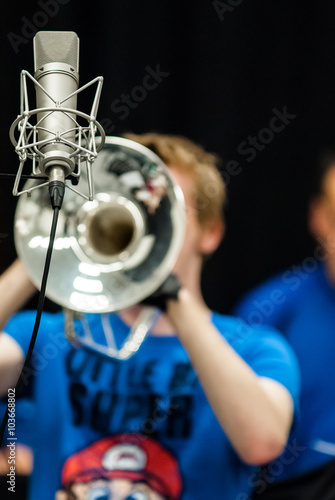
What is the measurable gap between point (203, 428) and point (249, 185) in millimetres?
783

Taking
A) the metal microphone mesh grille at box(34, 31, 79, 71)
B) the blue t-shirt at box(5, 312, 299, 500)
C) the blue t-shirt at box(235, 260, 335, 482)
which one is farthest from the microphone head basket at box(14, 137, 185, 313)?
→ the blue t-shirt at box(235, 260, 335, 482)

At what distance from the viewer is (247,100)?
1.69 meters

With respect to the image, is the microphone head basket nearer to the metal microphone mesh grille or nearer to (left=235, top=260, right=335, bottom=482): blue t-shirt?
the metal microphone mesh grille

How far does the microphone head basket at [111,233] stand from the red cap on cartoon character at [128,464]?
236mm

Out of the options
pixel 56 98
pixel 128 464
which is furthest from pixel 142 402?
pixel 56 98

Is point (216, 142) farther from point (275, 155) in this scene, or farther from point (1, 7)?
point (1, 7)

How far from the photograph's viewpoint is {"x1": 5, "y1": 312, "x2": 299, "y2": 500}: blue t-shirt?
107 centimetres

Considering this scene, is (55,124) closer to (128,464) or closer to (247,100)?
(128,464)

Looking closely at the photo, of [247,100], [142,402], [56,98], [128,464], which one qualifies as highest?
[247,100]

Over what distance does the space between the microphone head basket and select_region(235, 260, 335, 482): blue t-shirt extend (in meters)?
0.49

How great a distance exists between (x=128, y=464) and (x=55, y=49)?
2.30 ft

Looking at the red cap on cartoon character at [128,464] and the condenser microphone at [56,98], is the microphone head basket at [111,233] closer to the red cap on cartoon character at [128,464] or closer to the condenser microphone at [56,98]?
the red cap on cartoon character at [128,464]

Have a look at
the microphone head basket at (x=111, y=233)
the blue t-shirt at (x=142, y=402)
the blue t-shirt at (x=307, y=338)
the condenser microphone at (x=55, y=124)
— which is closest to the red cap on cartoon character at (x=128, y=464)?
the blue t-shirt at (x=142, y=402)

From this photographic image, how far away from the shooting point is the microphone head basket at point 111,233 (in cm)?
105
